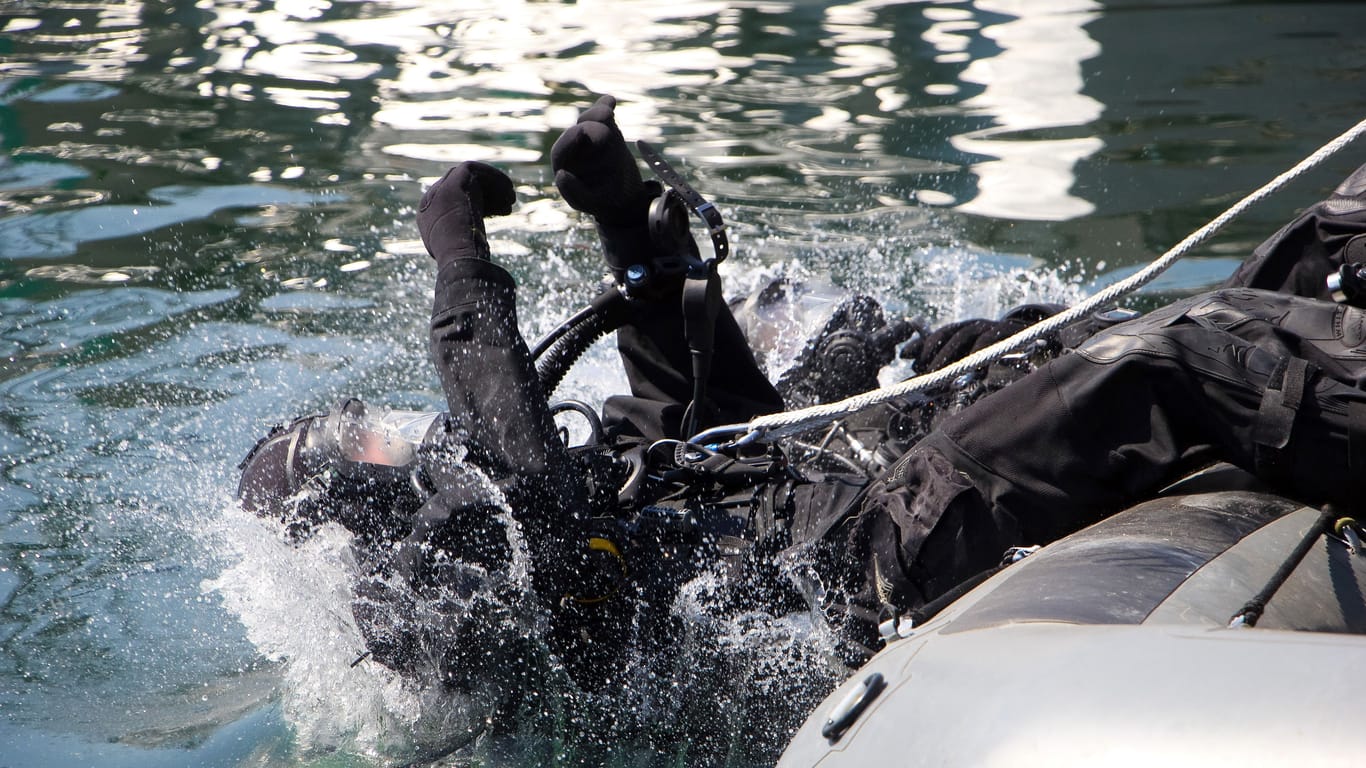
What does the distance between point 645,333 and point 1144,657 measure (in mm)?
1833

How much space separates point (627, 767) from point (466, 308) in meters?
1.18

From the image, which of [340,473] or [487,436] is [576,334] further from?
[340,473]

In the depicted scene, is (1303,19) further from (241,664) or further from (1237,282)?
(241,664)

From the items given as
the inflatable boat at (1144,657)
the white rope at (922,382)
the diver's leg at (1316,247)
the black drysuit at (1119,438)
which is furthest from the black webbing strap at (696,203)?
the diver's leg at (1316,247)

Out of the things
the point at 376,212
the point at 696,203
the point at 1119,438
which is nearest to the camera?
the point at 1119,438

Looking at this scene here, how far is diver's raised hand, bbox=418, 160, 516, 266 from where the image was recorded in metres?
2.80

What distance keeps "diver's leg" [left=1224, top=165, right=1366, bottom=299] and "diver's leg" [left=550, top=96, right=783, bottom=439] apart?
49.2 inches

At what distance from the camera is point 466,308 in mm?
2664

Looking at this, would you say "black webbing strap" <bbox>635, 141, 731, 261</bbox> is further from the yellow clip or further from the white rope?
the yellow clip

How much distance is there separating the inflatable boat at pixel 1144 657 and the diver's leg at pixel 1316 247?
70 centimetres

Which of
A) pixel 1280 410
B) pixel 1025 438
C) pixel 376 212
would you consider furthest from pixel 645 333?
pixel 376 212

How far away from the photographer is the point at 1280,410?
2.11 metres

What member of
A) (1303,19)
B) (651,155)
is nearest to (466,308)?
(651,155)

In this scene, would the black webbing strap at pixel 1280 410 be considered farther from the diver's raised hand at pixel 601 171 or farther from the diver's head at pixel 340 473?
the diver's head at pixel 340 473
